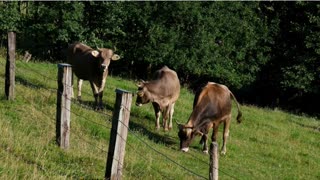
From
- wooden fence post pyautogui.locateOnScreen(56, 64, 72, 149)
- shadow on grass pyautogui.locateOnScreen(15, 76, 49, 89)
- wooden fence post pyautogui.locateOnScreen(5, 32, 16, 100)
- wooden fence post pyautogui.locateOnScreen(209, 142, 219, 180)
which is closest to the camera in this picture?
wooden fence post pyautogui.locateOnScreen(209, 142, 219, 180)

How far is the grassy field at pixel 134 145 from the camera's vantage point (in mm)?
7323

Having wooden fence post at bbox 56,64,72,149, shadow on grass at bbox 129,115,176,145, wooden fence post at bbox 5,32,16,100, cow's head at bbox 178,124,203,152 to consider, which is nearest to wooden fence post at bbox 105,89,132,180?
wooden fence post at bbox 56,64,72,149

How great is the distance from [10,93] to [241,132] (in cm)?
838

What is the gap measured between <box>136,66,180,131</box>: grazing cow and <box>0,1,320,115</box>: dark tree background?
14612 mm

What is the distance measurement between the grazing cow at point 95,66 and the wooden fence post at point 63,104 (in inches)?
247

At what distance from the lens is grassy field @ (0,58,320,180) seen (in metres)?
7.32

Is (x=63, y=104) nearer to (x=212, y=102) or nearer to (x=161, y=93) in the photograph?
(x=212, y=102)

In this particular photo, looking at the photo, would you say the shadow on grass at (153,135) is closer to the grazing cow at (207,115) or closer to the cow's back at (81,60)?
the grazing cow at (207,115)

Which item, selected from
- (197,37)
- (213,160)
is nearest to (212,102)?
(213,160)

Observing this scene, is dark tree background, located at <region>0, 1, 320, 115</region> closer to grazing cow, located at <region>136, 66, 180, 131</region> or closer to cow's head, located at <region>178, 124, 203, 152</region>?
grazing cow, located at <region>136, 66, 180, 131</region>

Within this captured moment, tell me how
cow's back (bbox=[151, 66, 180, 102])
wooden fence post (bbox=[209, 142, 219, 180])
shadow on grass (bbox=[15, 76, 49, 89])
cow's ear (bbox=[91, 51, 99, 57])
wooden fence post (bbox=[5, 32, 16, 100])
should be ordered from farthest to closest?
cow's ear (bbox=[91, 51, 99, 57]), cow's back (bbox=[151, 66, 180, 102]), shadow on grass (bbox=[15, 76, 49, 89]), wooden fence post (bbox=[5, 32, 16, 100]), wooden fence post (bbox=[209, 142, 219, 180])

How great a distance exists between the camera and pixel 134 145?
1109 centimetres

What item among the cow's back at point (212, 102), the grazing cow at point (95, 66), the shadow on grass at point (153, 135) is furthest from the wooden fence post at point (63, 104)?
the grazing cow at point (95, 66)

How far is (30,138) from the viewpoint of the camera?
817 cm
